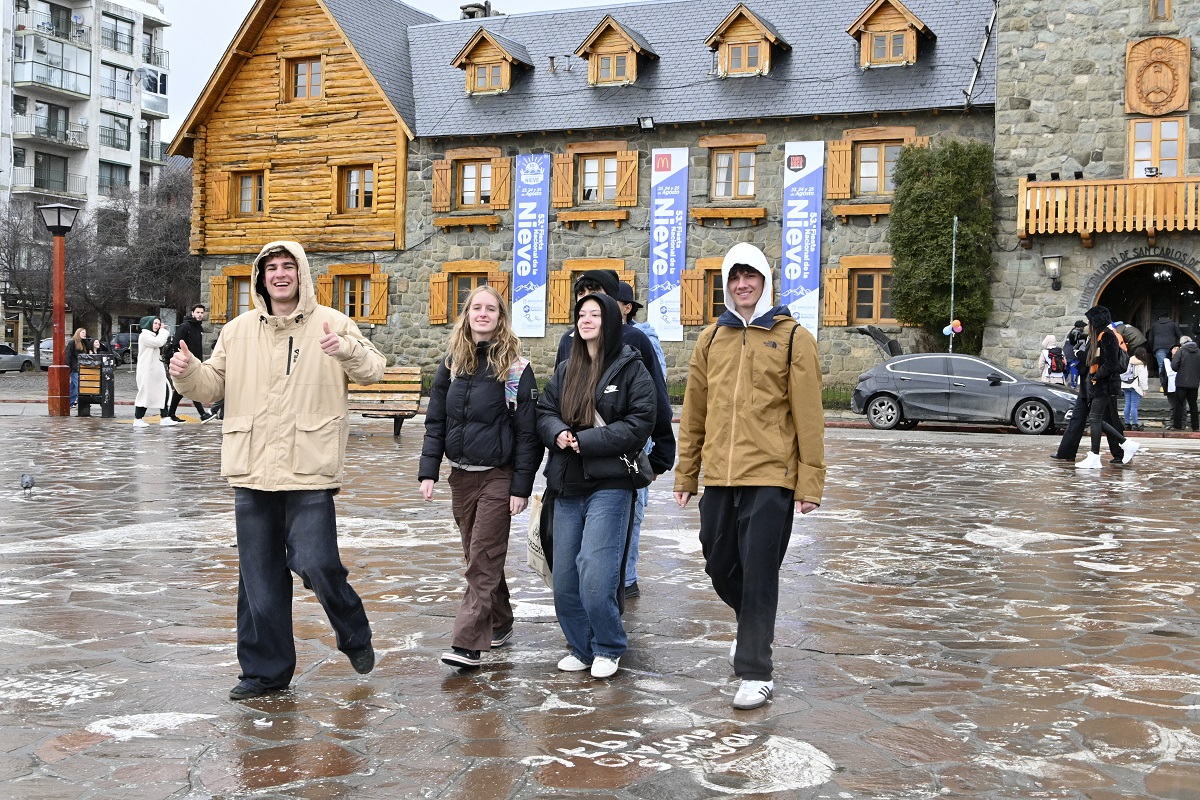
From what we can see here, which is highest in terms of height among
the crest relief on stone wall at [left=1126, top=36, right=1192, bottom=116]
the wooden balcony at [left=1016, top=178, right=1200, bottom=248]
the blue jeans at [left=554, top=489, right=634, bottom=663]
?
the crest relief on stone wall at [left=1126, top=36, right=1192, bottom=116]

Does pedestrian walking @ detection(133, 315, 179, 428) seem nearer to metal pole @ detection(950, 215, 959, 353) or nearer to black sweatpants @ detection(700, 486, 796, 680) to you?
metal pole @ detection(950, 215, 959, 353)

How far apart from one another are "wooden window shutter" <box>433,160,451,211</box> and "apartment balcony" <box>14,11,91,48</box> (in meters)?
34.4

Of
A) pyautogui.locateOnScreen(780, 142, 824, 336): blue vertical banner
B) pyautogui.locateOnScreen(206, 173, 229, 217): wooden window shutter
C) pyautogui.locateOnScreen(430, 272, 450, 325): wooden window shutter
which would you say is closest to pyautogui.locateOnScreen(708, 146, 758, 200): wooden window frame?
pyautogui.locateOnScreen(780, 142, 824, 336): blue vertical banner

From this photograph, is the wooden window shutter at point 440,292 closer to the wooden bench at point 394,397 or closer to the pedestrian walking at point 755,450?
the wooden bench at point 394,397

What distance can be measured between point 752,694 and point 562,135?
94.3ft

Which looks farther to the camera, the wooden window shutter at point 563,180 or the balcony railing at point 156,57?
the balcony railing at point 156,57

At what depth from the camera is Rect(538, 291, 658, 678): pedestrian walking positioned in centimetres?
552

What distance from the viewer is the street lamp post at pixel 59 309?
73.0ft

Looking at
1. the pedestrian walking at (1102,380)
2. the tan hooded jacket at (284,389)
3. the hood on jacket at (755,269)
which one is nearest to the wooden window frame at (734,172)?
the pedestrian walking at (1102,380)

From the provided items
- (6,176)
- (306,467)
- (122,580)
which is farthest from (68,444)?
(6,176)

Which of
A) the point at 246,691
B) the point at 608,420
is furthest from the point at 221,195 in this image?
the point at 246,691

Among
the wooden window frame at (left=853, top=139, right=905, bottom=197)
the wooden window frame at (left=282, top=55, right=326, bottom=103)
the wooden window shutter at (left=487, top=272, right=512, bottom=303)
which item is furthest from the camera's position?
the wooden window frame at (left=282, top=55, right=326, bottom=103)

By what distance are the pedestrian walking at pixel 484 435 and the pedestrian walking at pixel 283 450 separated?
0.55 metres

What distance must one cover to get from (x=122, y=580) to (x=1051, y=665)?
511cm
